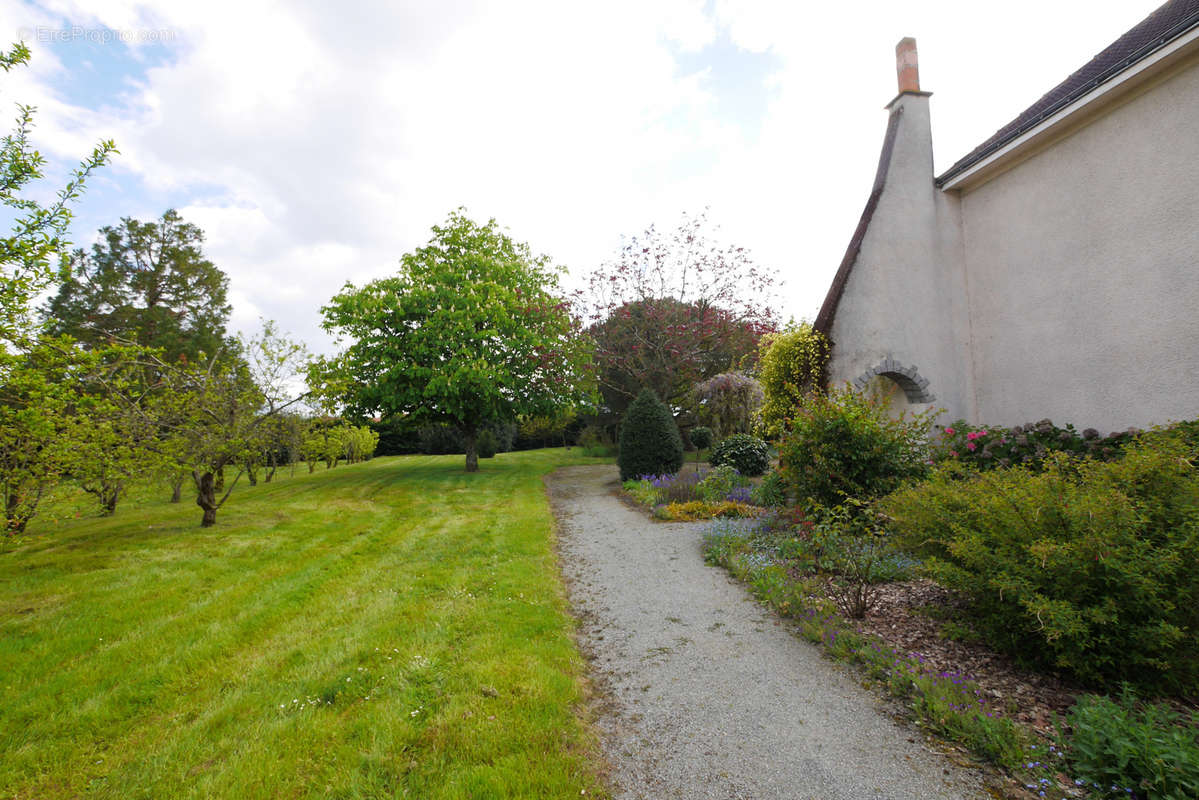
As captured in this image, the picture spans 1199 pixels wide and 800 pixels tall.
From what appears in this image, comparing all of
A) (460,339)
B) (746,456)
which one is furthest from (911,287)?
(460,339)

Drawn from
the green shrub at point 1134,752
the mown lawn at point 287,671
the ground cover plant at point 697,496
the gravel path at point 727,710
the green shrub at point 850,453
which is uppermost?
the green shrub at point 850,453

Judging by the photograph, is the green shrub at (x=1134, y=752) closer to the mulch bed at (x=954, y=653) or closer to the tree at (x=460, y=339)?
the mulch bed at (x=954, y=653)

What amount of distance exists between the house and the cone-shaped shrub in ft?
15.7

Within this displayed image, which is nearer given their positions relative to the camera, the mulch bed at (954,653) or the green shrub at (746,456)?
the mulch bed at (954,653)

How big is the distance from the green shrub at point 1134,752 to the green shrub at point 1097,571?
1.11 ft

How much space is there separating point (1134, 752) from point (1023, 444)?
6277 mm

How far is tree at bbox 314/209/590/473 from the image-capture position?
46.1 feet

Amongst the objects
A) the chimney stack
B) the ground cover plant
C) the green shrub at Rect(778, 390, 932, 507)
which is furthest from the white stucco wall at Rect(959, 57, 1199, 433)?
the ground cover plant

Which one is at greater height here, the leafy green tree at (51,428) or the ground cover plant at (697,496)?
the leafy green tree at (51,428)

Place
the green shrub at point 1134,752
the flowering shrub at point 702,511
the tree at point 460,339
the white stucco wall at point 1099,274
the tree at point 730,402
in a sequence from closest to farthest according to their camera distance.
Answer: the green shrub at point 1134,752 → the white stucco wall at point 1099,274 → the flowering shrub at point 702,511 → the tree at point 460,339 → the tree at point 730,402

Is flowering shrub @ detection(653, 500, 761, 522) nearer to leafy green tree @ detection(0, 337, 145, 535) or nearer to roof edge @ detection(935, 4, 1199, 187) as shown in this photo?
roof edge @ detection(935, 4, 1199, 187)

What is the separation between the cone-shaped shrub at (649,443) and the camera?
12.1m

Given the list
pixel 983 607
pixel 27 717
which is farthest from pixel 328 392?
pixel 983 607

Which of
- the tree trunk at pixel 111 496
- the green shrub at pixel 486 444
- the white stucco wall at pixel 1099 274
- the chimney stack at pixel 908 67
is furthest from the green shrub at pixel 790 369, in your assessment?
the green shrub at pixel 486 444
